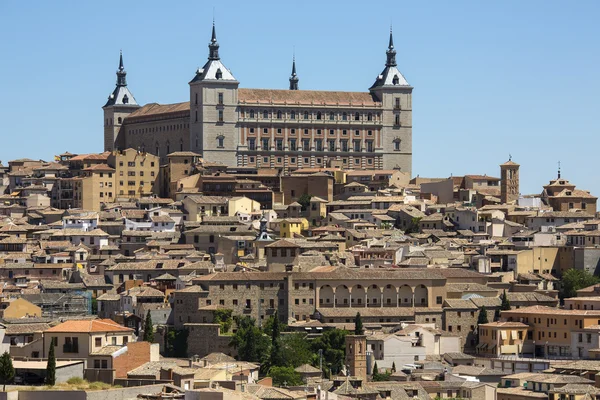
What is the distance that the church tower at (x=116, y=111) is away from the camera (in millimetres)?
148125

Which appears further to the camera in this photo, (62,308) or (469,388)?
(62,308)

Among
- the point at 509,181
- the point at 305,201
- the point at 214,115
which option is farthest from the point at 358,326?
the point at 214,115

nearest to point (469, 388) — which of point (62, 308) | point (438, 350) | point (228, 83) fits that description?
point (438, 350)

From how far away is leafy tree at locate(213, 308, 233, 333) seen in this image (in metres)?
81.6

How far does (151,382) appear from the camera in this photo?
5172 cm

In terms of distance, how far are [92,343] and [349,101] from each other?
87796mm

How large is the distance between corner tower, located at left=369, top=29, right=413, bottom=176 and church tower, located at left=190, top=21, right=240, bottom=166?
497 inches

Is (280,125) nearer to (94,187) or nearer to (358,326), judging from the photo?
(94,187)

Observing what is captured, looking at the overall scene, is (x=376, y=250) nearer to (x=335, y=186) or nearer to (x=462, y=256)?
(x=462, y=256)

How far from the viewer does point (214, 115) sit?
136875 millimetres

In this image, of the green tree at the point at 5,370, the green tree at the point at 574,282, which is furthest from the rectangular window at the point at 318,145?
the green tree at the point at 5,370

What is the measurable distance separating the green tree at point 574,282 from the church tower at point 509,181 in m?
28.2

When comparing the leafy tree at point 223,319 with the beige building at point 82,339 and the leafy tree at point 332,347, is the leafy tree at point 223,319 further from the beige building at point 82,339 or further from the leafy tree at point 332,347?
the beige building at point 82,339

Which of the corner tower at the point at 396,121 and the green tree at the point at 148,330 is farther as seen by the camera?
the corner tower at the point at 396,121
